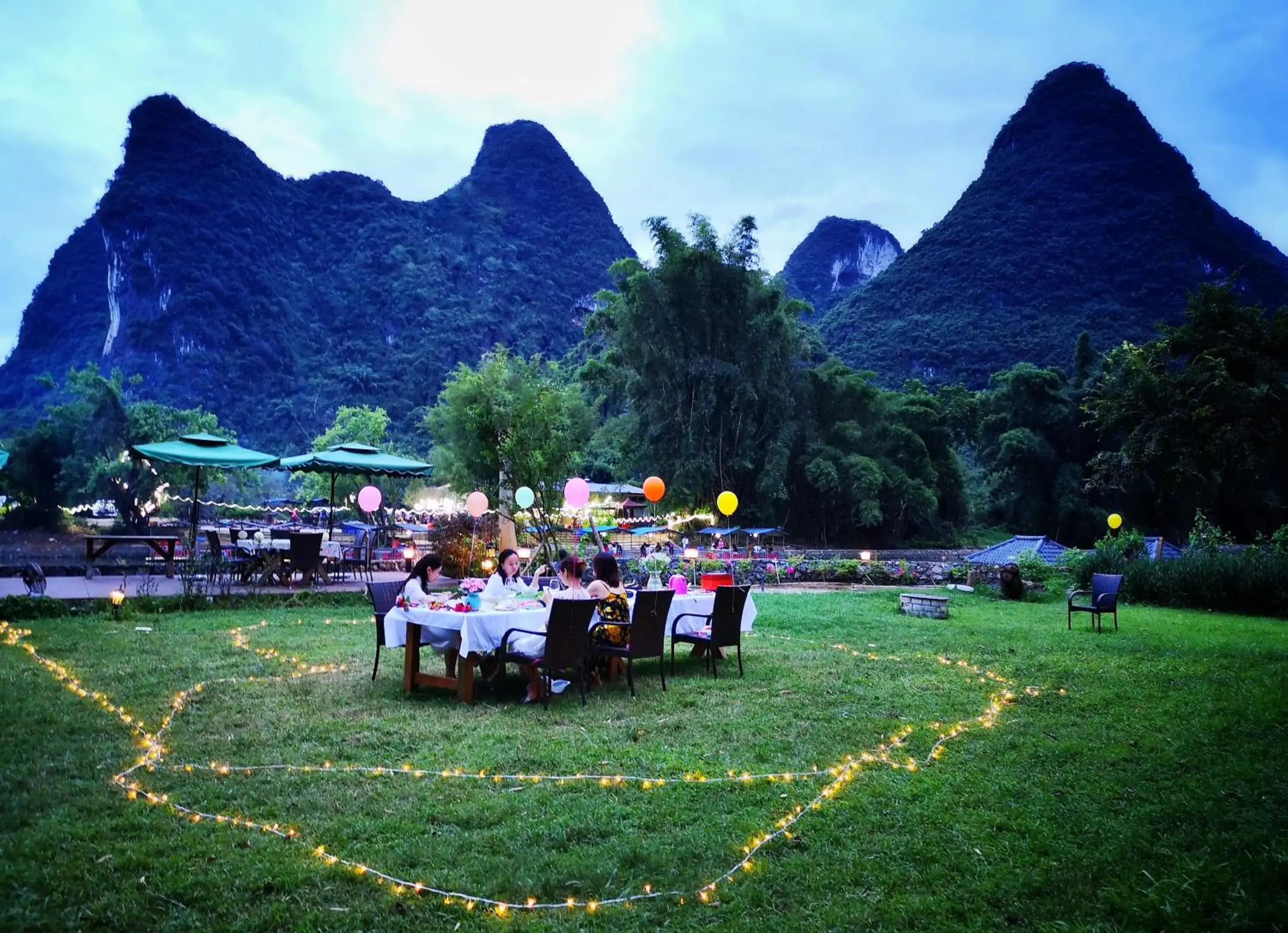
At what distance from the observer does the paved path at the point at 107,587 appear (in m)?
9.44

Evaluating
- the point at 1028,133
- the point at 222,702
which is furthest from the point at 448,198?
the point at 222,702

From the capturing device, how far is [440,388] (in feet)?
226

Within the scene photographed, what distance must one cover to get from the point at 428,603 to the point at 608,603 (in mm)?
1428

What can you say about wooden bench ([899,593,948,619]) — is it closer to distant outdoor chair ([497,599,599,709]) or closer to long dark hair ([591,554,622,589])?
long dark hair ([591,554,622,589])

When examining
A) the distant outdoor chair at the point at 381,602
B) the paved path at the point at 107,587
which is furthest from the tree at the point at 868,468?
the distant outdoor chair at the point at 381,602

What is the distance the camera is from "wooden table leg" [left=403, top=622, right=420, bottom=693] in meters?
5.67

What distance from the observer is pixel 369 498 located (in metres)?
12.6

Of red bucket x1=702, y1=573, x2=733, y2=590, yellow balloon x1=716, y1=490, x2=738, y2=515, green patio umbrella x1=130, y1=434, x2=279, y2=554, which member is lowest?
red bucket x1=702, y1=573, x2=733, y2=590

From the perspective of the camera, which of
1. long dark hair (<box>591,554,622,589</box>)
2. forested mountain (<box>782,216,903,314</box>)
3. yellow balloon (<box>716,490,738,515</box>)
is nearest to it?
long dark hair (<box>591,554,622,589</box>)

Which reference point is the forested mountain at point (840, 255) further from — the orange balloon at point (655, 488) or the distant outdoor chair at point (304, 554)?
the distant outdoor chair at point (304, 554)

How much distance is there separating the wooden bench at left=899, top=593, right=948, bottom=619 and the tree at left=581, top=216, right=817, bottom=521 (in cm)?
1382

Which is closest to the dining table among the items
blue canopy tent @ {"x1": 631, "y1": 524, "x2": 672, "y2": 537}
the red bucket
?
the red bucket

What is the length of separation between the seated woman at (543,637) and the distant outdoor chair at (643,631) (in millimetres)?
345

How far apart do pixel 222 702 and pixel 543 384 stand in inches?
720
